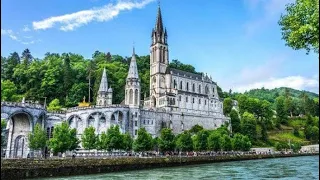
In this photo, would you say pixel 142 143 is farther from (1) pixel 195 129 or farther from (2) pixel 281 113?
(2) pixel 281 113

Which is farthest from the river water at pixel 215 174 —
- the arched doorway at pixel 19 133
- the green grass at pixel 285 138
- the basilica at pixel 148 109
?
the green grass at pixel 285 138

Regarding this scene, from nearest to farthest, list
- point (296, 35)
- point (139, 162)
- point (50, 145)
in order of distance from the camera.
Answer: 1. point (296, 35)
2. point (139, 162)
3. point (50, 145)

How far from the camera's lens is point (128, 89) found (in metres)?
73.2

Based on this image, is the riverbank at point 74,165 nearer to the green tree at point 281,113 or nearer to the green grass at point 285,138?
the green grass at point 285,138

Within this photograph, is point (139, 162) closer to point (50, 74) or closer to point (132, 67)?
point (132, 67)

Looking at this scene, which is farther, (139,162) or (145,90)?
(145,90)

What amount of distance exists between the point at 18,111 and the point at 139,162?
2238 centimetres

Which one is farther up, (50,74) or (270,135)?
(50,74)

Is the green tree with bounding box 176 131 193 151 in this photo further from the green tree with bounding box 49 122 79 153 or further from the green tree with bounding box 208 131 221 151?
the green tree with bounding box 49 122 79 153

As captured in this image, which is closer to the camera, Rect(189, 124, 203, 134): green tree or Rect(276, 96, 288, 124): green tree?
Rect(189, 124, 203, 134): green tree

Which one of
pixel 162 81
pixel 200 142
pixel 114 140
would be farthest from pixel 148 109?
pixel 114 140

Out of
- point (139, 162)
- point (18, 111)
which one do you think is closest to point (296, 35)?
point (139, 162)

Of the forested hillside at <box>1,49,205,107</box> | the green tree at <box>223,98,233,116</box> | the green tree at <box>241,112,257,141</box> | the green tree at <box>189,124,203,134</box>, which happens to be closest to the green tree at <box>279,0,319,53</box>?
the green tree at <box>189,124,203,134</box>

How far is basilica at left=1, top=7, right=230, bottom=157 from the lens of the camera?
5681 cm
